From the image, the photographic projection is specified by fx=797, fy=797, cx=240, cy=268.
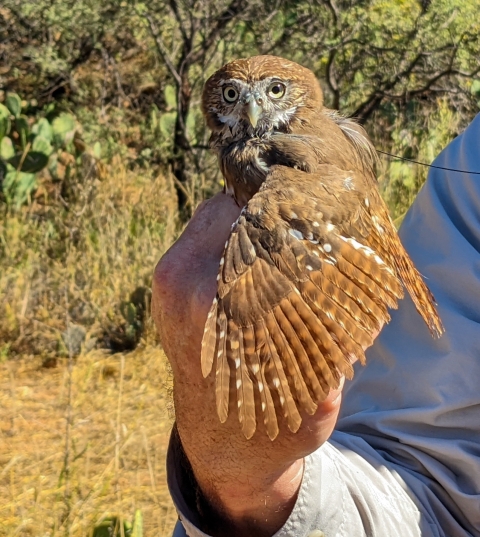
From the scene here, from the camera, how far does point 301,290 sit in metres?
1.71

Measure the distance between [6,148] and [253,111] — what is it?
3.86m

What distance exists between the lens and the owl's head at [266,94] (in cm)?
266

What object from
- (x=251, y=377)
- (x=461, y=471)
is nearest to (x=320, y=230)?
(x=251, y=377)

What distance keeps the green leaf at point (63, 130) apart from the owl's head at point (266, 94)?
12.8 feet

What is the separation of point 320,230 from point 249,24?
5.57 metres

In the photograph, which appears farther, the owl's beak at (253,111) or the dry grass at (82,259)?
the dry grass at (82,259)

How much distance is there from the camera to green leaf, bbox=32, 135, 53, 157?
612cm

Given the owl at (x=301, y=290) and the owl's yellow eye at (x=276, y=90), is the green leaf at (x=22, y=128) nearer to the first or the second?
the owl's yellow eye at (x=276, y=90)

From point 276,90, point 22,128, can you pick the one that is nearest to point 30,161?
point 22,128

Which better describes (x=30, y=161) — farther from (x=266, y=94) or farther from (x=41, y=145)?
(x=266, y=94)

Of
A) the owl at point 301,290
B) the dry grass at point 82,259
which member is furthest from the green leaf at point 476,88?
the owl at point 301,290

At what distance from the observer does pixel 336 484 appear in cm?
180

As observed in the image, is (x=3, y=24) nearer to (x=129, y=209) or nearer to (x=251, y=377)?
(x=129, y=209)

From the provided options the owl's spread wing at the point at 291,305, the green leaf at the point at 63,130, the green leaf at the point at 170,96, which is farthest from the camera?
the green leaf at the point at 170,96
